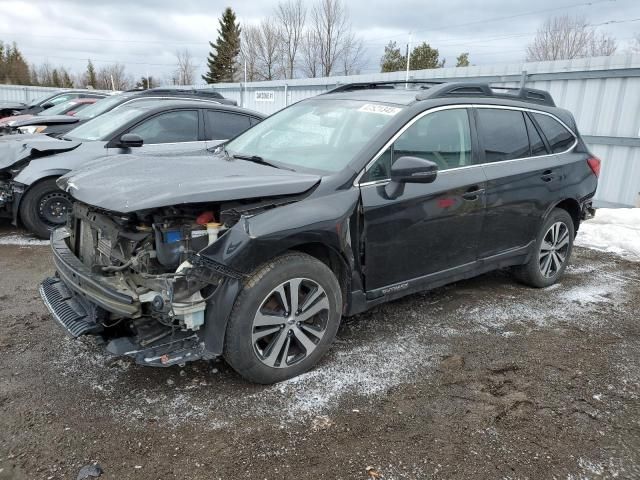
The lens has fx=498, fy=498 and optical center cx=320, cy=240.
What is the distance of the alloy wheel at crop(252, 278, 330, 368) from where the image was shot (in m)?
2.95

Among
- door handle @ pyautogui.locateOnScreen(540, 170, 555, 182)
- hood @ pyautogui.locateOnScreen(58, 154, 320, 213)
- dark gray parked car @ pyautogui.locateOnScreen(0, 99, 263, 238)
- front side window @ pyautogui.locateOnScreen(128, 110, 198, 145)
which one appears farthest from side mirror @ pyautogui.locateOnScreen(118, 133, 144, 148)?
door handle @ pyautogui.locateOnScreen(540, 170, 555, 182)

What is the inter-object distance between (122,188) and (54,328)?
5.16ft

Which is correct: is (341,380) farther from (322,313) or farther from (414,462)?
(414,462)

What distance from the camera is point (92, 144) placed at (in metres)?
6.16

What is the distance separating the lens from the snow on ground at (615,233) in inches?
266

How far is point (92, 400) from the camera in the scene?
2881 millimetres

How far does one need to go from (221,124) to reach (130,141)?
1.67m

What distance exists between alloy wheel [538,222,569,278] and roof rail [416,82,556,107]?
126 cm

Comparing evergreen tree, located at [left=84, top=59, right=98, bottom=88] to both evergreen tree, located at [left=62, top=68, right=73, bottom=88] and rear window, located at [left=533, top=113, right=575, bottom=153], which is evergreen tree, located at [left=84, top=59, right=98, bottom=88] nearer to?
evergreen tree, located at [left=62, top=68, right=73, bottom=88]

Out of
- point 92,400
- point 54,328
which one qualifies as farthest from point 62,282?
point 92,400

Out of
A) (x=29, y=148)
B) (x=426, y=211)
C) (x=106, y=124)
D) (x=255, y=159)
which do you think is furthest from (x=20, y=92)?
(x=426, y=211)

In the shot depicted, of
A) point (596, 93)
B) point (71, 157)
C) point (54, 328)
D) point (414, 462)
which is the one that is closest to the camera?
point (414, 462)

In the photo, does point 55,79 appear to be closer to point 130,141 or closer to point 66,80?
point 66,80

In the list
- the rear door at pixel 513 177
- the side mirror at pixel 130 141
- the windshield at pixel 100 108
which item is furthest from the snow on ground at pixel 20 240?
the rear door at pixel 513 177
